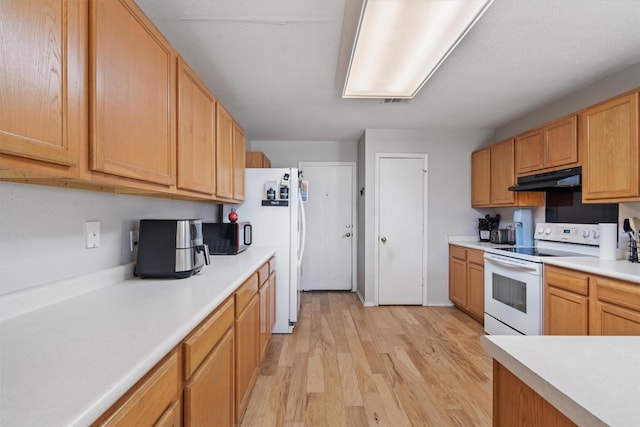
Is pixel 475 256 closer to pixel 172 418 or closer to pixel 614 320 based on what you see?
pixel 614 320

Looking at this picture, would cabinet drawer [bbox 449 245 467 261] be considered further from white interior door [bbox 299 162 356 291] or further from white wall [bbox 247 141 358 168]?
white wall [bbox 247 141 358 168]

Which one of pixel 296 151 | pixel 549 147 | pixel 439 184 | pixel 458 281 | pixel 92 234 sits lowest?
pixel 458 281

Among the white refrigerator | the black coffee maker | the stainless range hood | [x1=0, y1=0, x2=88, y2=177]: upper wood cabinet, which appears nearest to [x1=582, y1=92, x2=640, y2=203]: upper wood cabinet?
the stainless range hood

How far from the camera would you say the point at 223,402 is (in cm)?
135

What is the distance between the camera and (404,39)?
1.70 metres

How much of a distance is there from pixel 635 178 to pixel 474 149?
215 cm

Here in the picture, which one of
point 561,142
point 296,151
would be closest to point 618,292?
point 561,142

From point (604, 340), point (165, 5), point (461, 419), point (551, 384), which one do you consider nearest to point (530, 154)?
point (461, 419)

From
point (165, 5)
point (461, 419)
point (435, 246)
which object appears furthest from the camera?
point (435, 246)

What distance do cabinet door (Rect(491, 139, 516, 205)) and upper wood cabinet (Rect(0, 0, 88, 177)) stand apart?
361 centimetres

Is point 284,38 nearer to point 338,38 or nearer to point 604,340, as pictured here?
point 338,38

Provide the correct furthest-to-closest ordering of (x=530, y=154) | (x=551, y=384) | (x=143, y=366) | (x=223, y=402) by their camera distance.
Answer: (x=530, y=154) < (x=223, y=402) < (x=143, y=366) < (x=551, y=384)

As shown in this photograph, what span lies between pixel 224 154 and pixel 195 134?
0.56m

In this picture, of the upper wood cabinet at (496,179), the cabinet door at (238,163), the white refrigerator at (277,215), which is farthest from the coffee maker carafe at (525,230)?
the cabinet door at (238,163)
